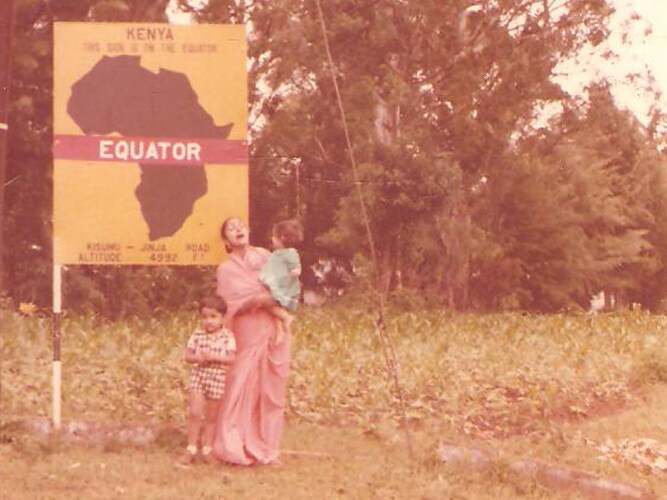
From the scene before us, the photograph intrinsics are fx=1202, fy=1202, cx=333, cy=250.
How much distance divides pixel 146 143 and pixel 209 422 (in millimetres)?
2125

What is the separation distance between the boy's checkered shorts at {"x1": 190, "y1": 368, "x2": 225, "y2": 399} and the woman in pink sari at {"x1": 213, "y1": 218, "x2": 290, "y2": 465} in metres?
0.09

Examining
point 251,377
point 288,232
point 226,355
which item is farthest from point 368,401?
point 288,232

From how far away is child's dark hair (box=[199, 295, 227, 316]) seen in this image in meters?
8.09

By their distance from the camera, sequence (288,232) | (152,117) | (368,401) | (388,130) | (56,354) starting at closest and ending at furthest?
1. (288,232)
2. (56,354)
3. (152,117)
4. (368,401)
5. (388,130)

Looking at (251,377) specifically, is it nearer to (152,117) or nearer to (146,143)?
(146,143)

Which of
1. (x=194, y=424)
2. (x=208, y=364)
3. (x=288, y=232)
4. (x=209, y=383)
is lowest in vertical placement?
(x=194, y=424)

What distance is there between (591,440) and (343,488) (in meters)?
2.99

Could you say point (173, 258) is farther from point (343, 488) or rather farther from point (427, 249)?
point (427, 249)

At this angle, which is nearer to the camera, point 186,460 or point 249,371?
point 186,460

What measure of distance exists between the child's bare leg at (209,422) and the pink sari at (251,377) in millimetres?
36

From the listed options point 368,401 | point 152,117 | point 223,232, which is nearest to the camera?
point 223,232

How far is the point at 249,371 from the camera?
832 cm

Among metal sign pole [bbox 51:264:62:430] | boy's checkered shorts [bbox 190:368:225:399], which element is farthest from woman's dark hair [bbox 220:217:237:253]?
metal sign pole [bbox 51:264:62:430]

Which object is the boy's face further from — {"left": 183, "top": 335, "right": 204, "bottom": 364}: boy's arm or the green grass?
the green grass
